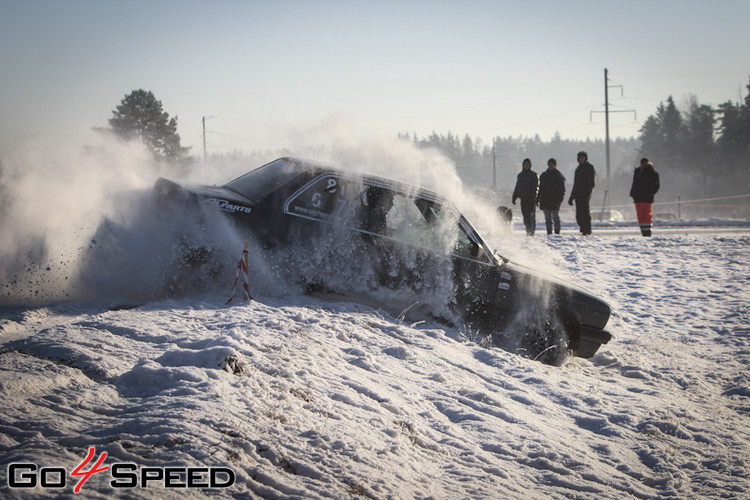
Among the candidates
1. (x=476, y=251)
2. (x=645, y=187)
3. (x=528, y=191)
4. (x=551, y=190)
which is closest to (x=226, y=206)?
(x=476, y=251)

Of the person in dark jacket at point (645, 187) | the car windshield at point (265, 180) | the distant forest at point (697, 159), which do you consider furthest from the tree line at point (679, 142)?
the car windshield at point (265, 180)

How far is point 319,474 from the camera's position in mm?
2676

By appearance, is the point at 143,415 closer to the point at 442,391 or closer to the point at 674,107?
the point at 442,391

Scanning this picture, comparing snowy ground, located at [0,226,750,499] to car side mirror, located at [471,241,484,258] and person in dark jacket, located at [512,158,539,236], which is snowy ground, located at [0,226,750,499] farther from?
person in dark jacket, located at [512,158,539,236]

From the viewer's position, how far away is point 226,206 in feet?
18.1

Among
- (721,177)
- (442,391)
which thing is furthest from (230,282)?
(721,177)

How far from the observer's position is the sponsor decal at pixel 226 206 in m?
5.44

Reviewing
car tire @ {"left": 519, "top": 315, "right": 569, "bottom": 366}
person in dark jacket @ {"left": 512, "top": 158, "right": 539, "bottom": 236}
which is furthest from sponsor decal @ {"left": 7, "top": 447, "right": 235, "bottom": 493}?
person in dark jacket @ {"left": 512, "top": 158, "right": 539, "bottom": 236}

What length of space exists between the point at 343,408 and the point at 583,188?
12.1 metres

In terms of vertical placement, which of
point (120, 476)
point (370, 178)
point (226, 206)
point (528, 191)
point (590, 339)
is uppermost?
point (528, 191)

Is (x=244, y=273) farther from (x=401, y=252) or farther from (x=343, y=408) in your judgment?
(x=343, y=408)

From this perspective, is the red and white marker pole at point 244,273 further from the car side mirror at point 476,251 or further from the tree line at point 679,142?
the tree line at point 679,142

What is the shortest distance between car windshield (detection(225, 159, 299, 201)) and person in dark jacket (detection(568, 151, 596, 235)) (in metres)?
9.36

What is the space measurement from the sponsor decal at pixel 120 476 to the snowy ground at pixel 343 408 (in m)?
0.03
